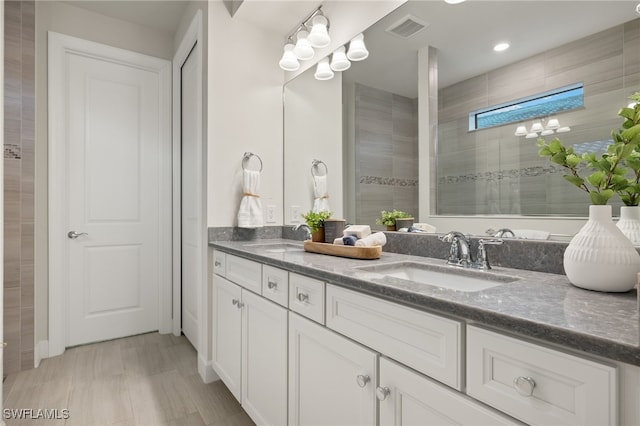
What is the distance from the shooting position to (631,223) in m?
0.92

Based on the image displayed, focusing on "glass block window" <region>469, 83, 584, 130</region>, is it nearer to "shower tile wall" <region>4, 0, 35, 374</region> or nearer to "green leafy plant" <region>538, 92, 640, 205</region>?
"green leafy plant" <region>538, 92, 640, 205</region>

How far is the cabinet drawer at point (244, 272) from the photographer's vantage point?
1.56 m

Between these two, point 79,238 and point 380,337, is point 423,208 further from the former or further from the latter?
point 79,238

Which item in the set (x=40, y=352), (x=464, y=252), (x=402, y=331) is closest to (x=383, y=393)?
(x=402, y=331)

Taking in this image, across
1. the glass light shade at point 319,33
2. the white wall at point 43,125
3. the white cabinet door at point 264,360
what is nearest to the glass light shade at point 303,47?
the glass light shade at point 319,33

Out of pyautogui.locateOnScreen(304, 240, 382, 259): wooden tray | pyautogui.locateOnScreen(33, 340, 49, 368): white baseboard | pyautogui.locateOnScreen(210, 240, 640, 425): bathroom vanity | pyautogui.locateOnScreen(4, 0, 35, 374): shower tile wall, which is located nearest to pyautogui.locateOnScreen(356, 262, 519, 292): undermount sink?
pyautogui.locateOnScreen(210, 240, 640, 425): bathroom vanity

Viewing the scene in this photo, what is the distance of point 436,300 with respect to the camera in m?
0.75

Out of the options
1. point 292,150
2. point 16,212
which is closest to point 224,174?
point 292,150

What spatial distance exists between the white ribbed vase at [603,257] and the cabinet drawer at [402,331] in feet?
1.25

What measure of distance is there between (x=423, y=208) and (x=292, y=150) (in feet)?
3.80

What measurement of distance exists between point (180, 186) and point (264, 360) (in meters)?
1.96

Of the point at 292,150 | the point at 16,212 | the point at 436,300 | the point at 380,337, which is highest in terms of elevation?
the point at 292,150

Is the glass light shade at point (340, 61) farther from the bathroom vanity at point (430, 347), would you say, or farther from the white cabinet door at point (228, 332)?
the white cabinet door at point (228, 332)

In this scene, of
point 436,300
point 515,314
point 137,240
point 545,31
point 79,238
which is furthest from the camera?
point 137,240
